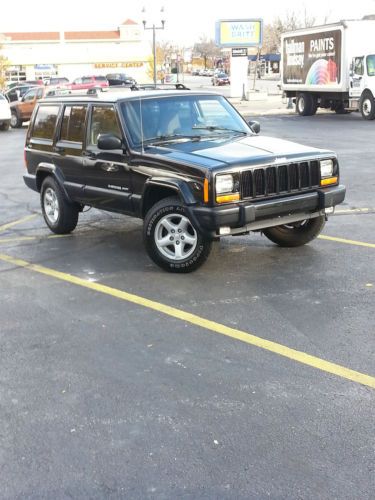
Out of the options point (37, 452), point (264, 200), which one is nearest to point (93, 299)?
point (264, 200)

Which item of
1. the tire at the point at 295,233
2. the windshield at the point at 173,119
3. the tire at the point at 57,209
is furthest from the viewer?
the tire at the point at 57,209

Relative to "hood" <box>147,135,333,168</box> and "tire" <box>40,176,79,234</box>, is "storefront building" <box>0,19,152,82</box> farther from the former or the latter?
"hood" <box>147,135,333,168</box>

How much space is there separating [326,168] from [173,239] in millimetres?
1755

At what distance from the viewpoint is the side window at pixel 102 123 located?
6.99 meters

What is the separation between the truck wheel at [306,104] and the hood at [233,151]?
76.6 ft

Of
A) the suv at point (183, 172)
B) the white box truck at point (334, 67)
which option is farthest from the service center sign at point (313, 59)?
the suv at point (183, 172)

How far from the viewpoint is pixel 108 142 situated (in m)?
6.63

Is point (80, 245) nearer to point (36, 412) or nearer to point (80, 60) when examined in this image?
point (36, 412)

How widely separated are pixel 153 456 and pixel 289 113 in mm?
29778

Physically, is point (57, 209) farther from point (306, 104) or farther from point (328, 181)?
point (306, 104)

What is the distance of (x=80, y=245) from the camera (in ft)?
25.5

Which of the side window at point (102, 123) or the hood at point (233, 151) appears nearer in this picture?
the hood at point (233, 151)

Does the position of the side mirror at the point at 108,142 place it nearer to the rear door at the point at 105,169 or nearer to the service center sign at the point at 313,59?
the rear door at the point at 105,169

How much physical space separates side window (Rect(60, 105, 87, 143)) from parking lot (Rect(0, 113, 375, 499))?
139cm
